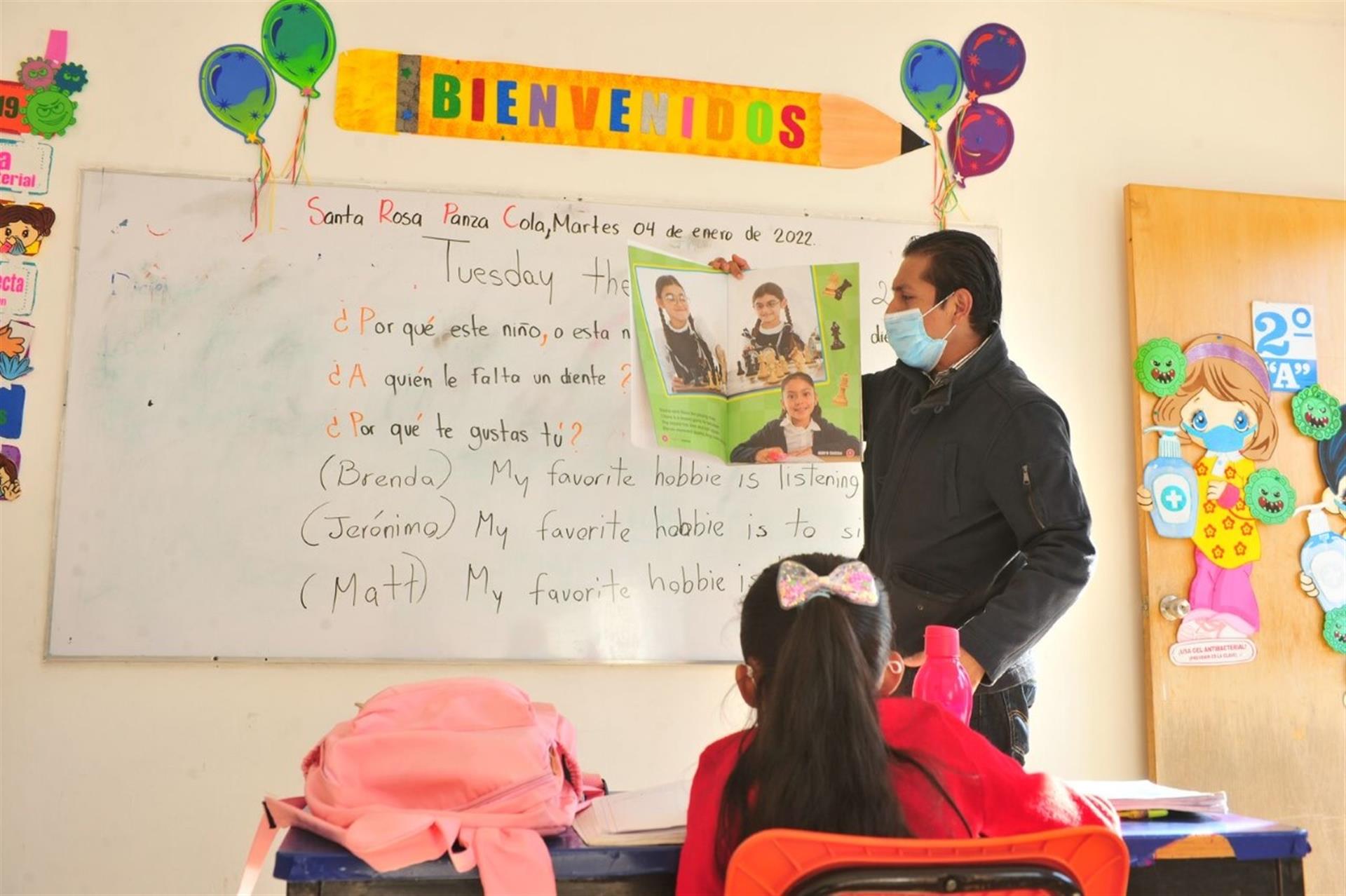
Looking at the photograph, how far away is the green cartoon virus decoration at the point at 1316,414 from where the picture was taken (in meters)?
3.18

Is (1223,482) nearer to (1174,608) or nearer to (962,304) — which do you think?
(1174,608)

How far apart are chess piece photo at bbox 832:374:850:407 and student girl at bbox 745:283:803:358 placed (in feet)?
0.34

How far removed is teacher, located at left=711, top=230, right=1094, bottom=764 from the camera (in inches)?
67.3

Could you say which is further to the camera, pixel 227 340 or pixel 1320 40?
pixel 1320 40

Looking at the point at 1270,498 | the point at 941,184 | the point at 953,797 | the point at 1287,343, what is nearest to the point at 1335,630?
the point at 1270,498

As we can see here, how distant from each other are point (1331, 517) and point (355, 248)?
2726 millimetres

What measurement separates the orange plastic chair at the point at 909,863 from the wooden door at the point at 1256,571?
7.30ft

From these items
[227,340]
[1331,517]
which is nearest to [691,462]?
[227,340]

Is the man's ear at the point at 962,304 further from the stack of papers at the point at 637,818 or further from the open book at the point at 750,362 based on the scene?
the stack of papers at the point at 637,818

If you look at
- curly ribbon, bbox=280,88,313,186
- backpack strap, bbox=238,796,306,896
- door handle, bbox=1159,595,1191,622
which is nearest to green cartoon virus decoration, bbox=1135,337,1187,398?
door handle, bbox=1159,595,1191,622

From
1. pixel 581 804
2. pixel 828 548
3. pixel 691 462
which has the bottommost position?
pixel 581 804

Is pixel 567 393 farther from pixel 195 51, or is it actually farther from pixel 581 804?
pixel 581 804

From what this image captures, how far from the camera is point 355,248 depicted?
2.83 meters

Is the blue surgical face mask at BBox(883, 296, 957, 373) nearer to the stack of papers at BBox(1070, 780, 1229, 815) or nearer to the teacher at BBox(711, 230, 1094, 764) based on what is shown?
the teacher at BBox(711, 230, 1094, 764)
